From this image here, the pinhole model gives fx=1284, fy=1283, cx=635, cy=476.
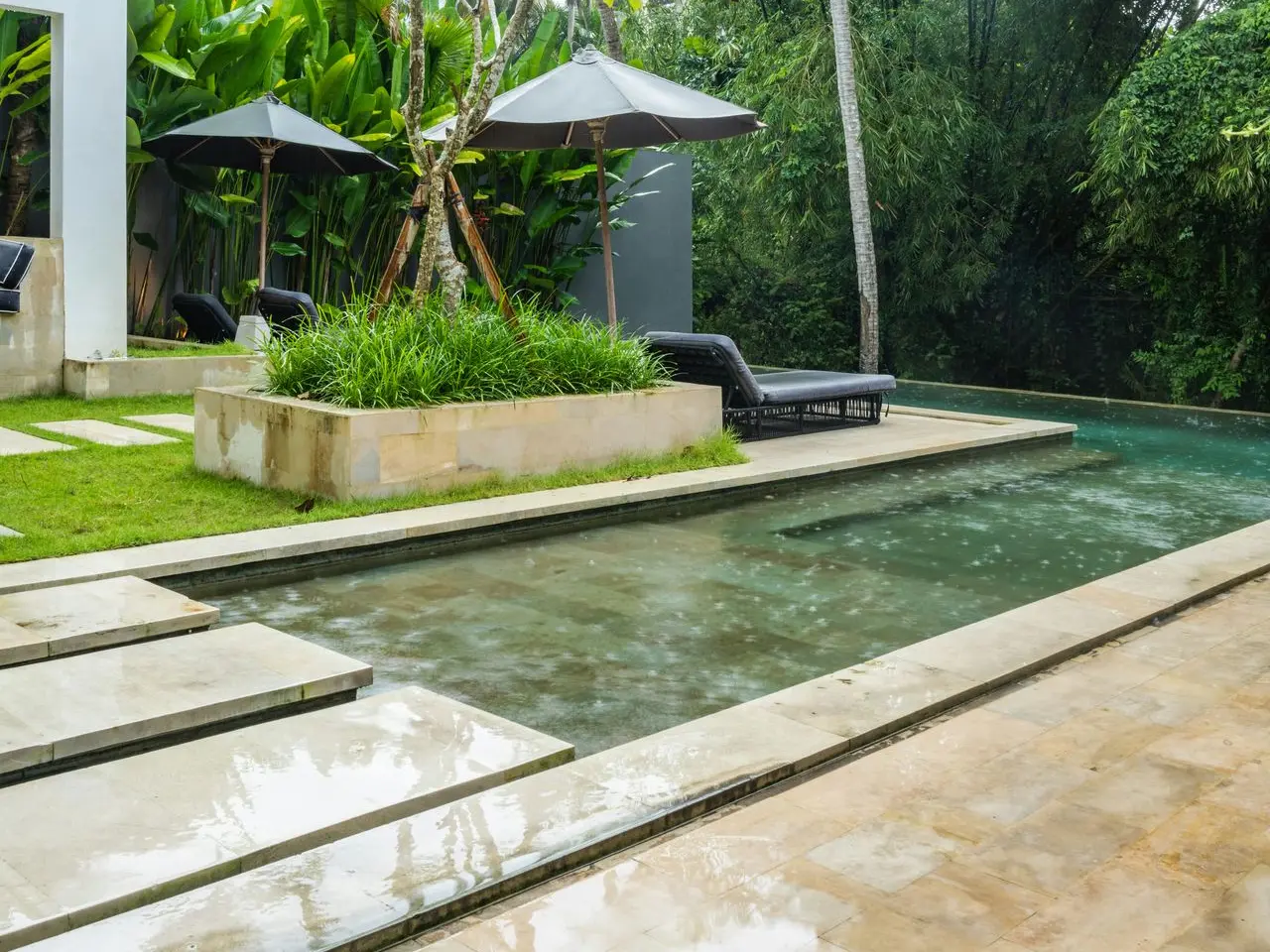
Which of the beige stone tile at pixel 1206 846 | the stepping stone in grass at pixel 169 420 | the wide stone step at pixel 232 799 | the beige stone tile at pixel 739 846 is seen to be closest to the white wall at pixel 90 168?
the stepping stone in grass at pixel 169 420

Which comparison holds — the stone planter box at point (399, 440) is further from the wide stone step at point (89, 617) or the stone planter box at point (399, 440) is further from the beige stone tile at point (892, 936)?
the beige stone tile at point (892, 936)

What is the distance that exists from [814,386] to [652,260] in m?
5.90

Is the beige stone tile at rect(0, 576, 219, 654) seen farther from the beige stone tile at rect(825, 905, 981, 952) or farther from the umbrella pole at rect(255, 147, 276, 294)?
the umbrella pole at rect(255, 147, 276, 294)

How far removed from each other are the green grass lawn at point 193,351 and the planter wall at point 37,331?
59 centimetres

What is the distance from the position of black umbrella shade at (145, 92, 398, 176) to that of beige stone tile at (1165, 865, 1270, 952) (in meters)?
8.77

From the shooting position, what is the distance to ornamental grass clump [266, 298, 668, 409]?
672 cm

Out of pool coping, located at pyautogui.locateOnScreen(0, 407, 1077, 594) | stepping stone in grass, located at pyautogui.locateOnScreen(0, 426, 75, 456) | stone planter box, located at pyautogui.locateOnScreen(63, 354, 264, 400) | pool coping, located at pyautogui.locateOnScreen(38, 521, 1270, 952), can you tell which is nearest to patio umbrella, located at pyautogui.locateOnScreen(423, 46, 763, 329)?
pool coping, located at pyautogui.locateOnScreen(0, 407, 1077, 594)

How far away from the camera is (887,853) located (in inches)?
108

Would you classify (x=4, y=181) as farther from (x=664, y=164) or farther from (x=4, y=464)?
(x=664, y=164)

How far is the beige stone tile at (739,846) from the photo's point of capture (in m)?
2.64

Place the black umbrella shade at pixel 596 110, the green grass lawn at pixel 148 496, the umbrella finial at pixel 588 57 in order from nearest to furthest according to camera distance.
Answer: the green grass lawn at pixel 148 496 < the black umbrella shade at pixel 596 110 < the umbrella finial at pixel 588 57

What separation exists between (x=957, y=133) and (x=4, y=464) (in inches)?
430

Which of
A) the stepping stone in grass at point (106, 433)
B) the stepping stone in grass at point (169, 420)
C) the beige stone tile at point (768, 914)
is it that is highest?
the stepping stone in grass at point (169, 420)

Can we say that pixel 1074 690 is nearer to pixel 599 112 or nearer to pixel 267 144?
pixel 599 112
